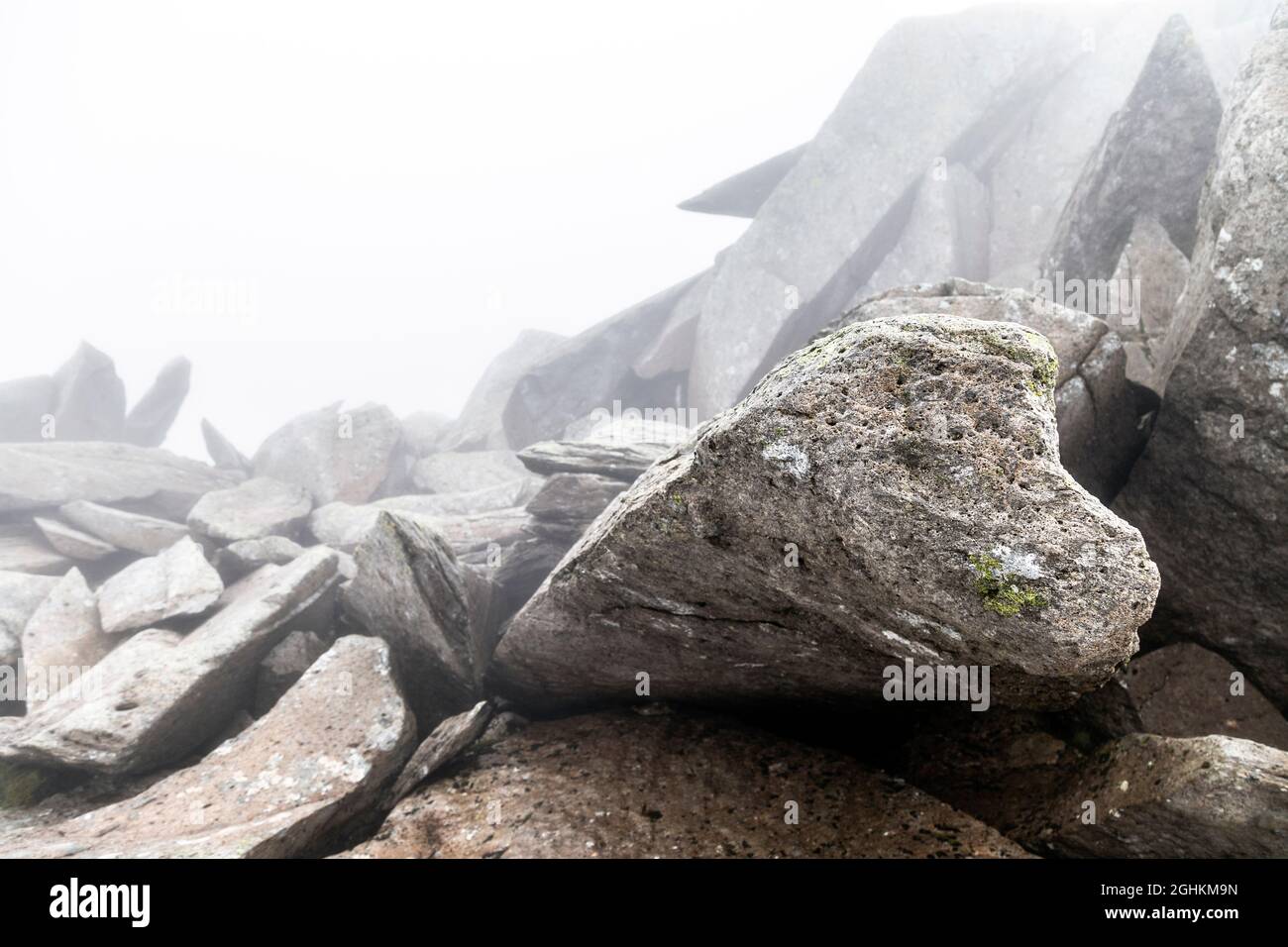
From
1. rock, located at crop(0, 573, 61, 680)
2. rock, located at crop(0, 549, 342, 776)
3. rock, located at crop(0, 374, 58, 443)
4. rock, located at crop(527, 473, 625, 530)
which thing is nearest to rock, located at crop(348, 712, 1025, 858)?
rock, located at crop(0, 549, 342, 776)

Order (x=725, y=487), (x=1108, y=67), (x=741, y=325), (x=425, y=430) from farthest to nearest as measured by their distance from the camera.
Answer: (x=425, y=430), (x=741, y=325), (x=1108, y=67), (x=725, y=487)

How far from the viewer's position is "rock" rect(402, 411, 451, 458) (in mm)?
25266

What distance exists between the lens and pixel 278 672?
8102 mm

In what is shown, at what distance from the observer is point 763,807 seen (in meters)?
A: 5.03

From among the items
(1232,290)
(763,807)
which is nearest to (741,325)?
(1232,290)

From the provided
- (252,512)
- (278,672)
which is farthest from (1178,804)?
(252,512)

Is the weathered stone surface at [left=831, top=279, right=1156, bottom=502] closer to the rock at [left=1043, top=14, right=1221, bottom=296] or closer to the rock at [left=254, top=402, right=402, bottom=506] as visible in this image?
the rock at [left=1043, top=14, right=1221, bottom=296]

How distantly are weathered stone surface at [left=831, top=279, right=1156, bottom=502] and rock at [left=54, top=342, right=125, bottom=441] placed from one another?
2743cm

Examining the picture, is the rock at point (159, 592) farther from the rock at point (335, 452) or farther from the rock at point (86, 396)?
the rock at point (86, 396)

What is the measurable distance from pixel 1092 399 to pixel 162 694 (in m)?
9.88

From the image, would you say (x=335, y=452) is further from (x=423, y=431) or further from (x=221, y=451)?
(x=423, y=431)

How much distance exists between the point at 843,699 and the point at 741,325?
14.8m

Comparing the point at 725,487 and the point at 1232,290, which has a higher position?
the point at 1232,290

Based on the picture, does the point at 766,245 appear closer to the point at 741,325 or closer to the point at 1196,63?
the point at 741,325
